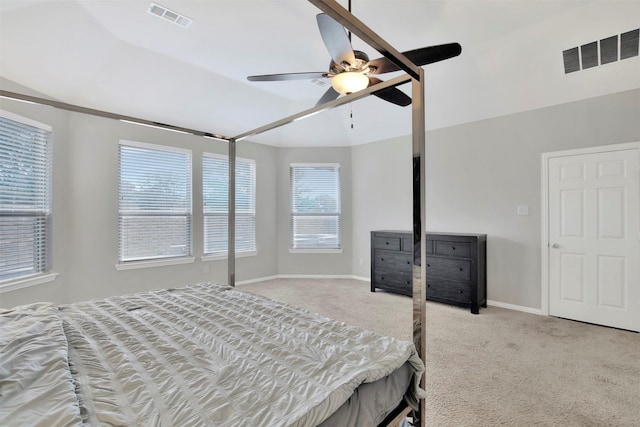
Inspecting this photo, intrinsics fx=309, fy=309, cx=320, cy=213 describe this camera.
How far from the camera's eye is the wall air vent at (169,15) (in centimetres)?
263

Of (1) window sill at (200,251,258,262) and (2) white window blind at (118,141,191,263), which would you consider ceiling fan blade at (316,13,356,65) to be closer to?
(2) white window blind at (118,141,191,263)

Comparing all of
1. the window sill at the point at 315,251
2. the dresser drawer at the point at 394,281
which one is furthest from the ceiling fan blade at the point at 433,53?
the window sill at the point at 315,251

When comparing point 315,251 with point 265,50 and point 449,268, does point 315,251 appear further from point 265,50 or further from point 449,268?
point 265,50

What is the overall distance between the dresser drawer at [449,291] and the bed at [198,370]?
2.90 m

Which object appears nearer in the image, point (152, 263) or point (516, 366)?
point (516, 366)

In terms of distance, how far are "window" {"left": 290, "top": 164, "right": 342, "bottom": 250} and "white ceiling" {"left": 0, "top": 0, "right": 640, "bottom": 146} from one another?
165 cm

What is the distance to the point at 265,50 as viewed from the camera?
3.33 metres

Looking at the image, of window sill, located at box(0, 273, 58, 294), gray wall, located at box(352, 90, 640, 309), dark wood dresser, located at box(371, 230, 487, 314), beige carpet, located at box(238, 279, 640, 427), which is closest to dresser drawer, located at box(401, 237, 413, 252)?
dark wood dresser, located at box(371, 230, 487, 314)

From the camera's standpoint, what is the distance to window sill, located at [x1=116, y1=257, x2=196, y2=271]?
401 centimetres

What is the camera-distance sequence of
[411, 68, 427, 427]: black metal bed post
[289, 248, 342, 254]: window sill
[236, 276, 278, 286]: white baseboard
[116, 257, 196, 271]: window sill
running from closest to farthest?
[411, 68, 427, 427]: black metal bed post
[116, 257, 196, 271]: window sill
[236, 276, 278, 286]: white baseboard
[289, 248, 342, 254]: window sill

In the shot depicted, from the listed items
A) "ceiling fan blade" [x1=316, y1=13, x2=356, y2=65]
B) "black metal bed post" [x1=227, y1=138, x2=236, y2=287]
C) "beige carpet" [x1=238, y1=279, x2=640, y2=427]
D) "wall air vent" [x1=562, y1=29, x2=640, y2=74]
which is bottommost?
"beige carpet" [x1=238, y1=279, x2=640, y2=427]

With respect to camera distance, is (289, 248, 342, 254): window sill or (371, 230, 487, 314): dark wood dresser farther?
(289, 248, 342, 254): window sill

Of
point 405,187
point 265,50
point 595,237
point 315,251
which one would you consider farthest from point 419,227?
point 315,251

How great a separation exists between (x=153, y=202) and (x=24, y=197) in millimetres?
1373
